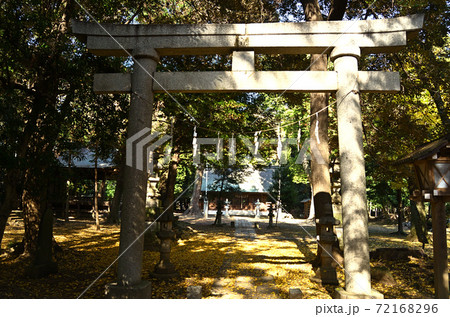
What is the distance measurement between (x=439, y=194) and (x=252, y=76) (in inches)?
143

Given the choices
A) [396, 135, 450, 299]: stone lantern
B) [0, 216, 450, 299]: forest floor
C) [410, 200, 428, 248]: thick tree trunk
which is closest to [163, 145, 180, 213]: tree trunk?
[0, 216, 450, 299]: forest floor

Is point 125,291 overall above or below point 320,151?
below

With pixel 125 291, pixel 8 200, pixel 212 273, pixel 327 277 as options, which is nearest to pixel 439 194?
pixel 327 277

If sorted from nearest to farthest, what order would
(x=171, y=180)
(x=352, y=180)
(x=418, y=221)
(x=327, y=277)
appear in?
(x=352, y=180) < (x=327, y=277) < (x=171, y=180) < (x=418, y=221)

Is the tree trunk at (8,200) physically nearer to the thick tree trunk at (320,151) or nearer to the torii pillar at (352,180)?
the torii pillar at (352,180)

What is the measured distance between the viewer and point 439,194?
4.85 meters

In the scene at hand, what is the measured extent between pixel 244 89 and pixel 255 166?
53.5 ft

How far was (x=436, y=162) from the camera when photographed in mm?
4969

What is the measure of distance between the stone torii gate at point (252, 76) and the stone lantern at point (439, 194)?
1.19 metres

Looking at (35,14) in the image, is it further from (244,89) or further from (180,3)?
(244,89)

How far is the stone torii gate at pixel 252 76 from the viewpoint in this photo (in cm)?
484

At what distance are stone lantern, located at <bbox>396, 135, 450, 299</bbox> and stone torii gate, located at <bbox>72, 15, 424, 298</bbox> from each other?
1.19m

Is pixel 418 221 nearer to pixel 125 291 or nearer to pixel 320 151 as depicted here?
pixel 320 151
